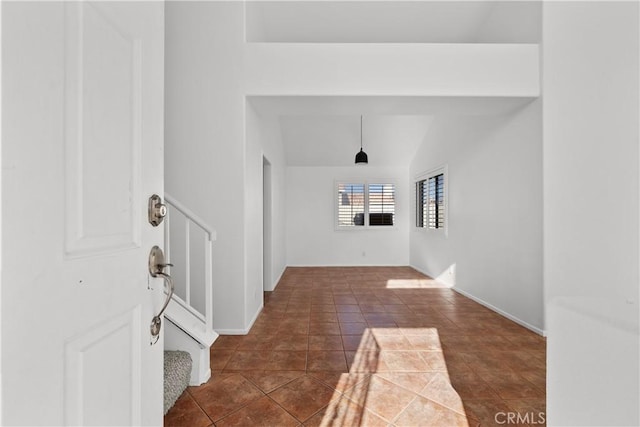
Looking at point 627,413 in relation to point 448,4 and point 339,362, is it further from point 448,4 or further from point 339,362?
point 448,4

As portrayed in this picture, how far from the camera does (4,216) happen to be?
388 millimetres

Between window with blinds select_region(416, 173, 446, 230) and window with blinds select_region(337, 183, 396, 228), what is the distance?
73cm

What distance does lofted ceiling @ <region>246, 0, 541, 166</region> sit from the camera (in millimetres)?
2791

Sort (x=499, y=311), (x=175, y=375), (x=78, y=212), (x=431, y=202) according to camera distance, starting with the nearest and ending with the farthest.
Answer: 1. (x=78, y=212)
2. (x=175, y=375)
3. (x=499, y=311)
4. (x=431, y=202)

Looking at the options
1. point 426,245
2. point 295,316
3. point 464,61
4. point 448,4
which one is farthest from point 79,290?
point 426,245

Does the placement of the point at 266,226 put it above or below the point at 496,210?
below

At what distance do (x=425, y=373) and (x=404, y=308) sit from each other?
145 centimetres

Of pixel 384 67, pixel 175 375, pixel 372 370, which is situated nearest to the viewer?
pixel 175 375

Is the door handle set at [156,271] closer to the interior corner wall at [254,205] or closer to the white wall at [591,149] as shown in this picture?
the interior corner wall at [254,205]

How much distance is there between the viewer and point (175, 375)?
1.60 metres

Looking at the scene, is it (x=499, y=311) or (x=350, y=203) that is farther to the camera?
(x=350, y=203)

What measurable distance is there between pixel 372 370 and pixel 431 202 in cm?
372

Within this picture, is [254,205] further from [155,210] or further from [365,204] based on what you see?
[365,204]

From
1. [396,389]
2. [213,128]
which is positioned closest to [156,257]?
[396,389]
